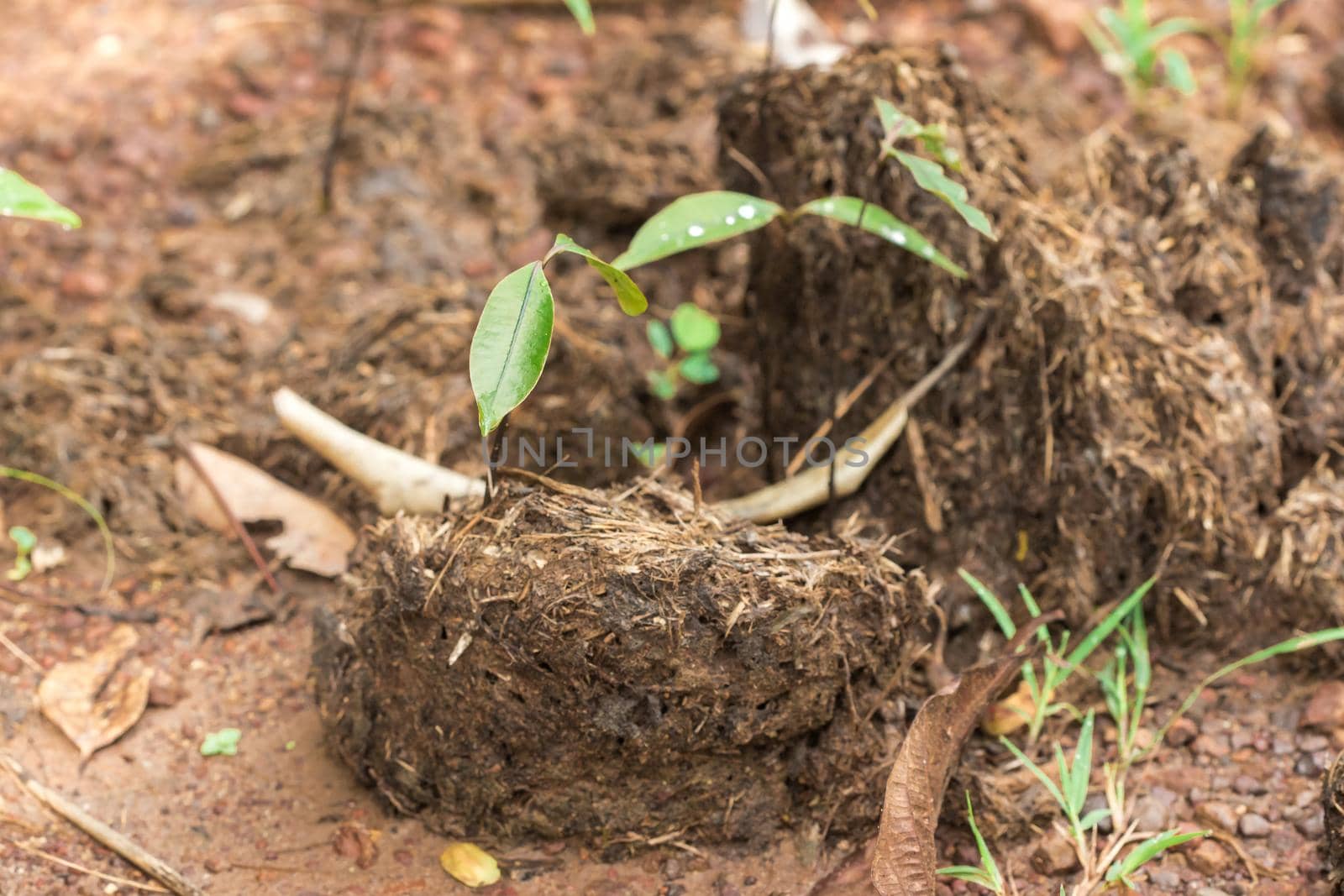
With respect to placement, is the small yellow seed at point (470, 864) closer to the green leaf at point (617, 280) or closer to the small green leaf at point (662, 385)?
the green leaf at point (617, 280)

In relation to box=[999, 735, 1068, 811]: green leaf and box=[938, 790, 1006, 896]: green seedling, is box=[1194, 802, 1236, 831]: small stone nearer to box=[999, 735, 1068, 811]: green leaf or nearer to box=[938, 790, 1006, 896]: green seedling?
box=[999, 735, 1068, 811]: green leaf

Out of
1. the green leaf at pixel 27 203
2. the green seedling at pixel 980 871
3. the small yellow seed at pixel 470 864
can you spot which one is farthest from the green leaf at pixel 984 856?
the green leaf at pixel 27 203

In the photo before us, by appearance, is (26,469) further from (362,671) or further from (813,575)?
(813,575)

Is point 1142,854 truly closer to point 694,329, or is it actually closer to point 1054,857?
point 1054,857

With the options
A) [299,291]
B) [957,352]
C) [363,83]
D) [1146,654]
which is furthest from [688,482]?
[363,83]

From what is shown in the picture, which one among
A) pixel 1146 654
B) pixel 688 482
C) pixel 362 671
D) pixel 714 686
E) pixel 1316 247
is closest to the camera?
pixel 714 686
